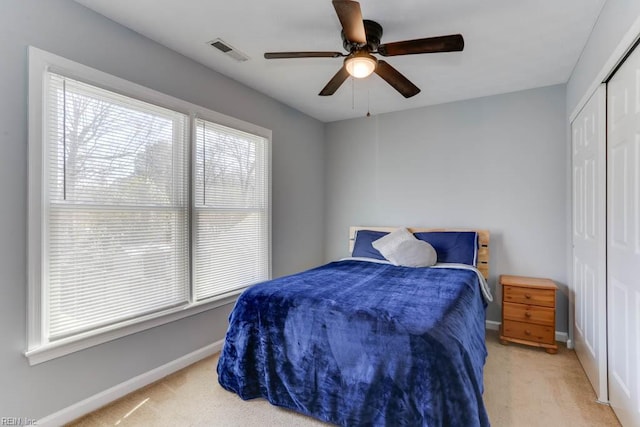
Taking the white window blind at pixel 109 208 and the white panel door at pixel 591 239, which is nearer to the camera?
the white window blind at pixel 109 208

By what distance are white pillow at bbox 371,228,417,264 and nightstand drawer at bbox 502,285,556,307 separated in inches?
40.2

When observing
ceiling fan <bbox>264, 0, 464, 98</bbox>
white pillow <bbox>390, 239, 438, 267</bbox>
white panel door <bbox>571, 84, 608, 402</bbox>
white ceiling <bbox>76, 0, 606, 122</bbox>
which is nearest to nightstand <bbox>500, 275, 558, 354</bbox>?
white panel door <bbox>571, 84, 608, 402</bbox>

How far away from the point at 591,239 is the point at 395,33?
2084 millimetres

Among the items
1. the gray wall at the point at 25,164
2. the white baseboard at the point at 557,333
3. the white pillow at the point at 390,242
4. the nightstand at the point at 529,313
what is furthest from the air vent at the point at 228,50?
the white baseboard at the point at 557,333

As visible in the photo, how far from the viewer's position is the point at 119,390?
2174mm

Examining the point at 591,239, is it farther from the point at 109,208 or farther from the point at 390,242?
the point at 109,208

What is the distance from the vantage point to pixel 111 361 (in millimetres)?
2152

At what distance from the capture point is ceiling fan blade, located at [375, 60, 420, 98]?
212 centimetres

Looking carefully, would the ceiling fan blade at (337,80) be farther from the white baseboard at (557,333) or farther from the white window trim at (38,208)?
the white baseboard at (557,333)

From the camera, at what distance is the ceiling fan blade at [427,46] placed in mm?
1803

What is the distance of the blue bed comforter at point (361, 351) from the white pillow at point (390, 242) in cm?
81

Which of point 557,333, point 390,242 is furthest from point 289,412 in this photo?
point 557,333

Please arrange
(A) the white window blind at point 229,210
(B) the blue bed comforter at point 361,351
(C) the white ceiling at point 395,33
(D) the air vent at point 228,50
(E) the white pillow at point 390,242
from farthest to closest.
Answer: (E) the white pillow at point 390,242 < (A) the white window blind at point 229,210 < (D) the air vent at point 228,50 < (C) the white ceiling at point 395,33 < (B) the blue bed comforter at point 361,351

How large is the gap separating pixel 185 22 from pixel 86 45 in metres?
0.65
